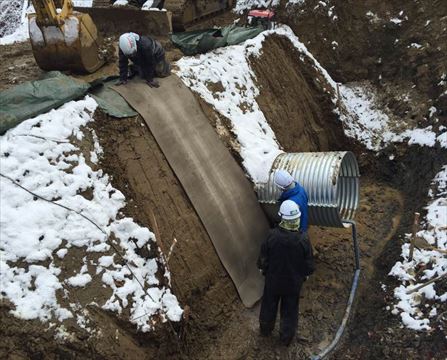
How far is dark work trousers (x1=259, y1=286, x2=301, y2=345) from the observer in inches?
215

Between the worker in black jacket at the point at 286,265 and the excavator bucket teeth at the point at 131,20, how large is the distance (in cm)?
624

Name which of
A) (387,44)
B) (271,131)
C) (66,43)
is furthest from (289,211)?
(387,44)

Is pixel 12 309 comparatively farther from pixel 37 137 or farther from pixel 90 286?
pixel 37 137

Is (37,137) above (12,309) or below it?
above

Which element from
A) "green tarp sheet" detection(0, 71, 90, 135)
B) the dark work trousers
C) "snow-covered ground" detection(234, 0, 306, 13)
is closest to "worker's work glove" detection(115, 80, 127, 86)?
"green tarp sheet" detection(0, 71, 90, 135)

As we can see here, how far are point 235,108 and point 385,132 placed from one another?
13.2 ft

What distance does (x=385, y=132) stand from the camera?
32.4ft

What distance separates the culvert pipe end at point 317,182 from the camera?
20.5 ft

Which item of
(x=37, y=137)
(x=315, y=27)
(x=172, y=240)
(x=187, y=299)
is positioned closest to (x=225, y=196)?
(x=172, y=240)

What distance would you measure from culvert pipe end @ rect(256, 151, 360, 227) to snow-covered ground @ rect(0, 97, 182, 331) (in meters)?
2.01

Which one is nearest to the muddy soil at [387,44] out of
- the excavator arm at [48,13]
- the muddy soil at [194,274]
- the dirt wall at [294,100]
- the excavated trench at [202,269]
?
the dirt wall at [294,100]

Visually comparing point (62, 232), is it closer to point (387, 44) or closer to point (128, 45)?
point (128, 45)

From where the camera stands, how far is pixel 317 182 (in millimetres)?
6277

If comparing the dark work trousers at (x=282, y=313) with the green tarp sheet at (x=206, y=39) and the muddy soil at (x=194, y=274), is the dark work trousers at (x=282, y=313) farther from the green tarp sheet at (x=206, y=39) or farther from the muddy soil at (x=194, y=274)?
the green tarp sheet at (x=206, y=39)
